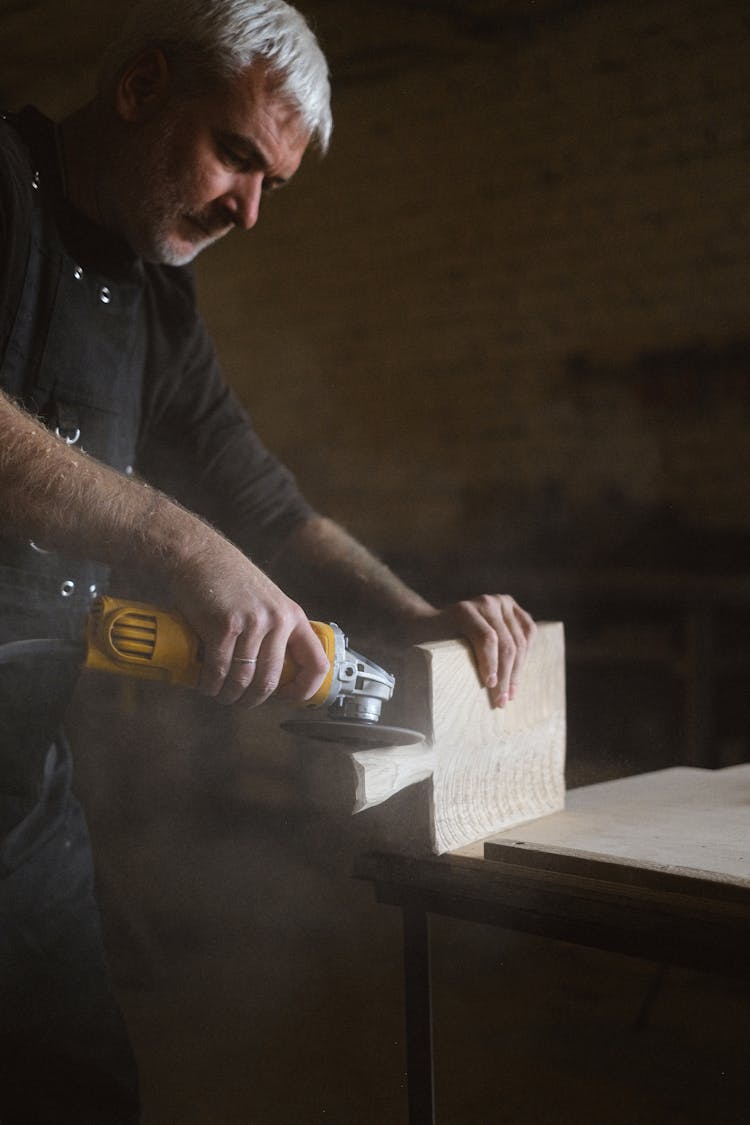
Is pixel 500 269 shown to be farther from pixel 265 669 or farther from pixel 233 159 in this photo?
pixel 265 669

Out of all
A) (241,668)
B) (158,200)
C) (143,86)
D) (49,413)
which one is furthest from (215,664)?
(143,86)

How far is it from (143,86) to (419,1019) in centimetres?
119

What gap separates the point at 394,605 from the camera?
151cm

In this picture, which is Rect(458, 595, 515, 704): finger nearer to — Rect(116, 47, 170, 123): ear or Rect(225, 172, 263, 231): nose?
Rect(225, 172, 263, 231): nose

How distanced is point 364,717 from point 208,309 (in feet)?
14.2

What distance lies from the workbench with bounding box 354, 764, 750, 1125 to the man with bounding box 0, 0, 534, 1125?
0.21 meters

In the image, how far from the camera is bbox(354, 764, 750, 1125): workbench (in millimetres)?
902

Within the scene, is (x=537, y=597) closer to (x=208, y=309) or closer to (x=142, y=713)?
(x=142, y=713)

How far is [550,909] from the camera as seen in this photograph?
3.18 feet

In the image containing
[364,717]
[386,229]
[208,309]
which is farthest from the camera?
[208,309]

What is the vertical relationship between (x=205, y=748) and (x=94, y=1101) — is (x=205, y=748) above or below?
above

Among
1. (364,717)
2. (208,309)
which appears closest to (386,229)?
(208,309)

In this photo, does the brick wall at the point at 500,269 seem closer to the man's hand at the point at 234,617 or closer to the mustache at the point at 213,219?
the mustache at the point at 213,219

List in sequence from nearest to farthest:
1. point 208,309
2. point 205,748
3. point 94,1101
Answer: point 94,1101, point 205,748, point 208,309
